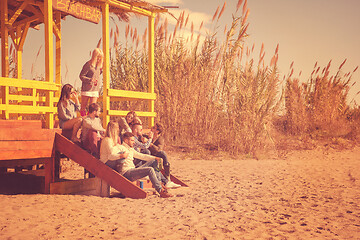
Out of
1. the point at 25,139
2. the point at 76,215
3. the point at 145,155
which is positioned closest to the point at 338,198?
the point at 145,155

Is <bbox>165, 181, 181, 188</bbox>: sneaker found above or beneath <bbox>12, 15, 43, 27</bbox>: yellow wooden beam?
beneath

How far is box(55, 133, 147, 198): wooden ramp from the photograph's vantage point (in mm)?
5391

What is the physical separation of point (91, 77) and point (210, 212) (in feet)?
11.1

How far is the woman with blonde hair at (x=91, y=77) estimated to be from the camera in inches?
257

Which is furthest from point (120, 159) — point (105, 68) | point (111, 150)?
point (105, 68)

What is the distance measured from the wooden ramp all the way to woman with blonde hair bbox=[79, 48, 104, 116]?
42.7 inches

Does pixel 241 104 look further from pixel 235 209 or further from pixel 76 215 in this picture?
pixel 76 215

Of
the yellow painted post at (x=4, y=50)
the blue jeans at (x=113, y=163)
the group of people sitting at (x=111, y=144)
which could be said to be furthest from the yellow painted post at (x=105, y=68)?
the yellow painted post at (x=4, y=50)

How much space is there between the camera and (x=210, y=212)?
4.59 meters

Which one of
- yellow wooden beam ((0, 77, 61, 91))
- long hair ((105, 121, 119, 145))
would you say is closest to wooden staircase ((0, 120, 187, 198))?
long hair ((105, 121, 119, 145))

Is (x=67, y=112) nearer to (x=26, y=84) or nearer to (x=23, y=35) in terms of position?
(x=26, y=84)

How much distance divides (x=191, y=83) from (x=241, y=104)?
1494 mm

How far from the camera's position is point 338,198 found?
219 inches

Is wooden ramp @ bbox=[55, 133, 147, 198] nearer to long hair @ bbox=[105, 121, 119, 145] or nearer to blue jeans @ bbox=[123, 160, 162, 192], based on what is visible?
blue jeans @ bbox=[123, 160, 162, 192]
